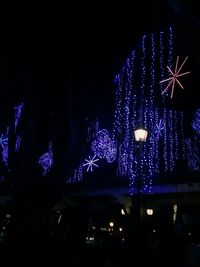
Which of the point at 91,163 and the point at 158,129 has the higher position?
the point at 158,129

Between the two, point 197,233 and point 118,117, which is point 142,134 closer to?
point 197,233

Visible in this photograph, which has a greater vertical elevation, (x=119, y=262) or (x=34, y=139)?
(x=34, y=139)

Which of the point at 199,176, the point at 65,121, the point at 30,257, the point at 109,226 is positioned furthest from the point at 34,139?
the point at 109,226

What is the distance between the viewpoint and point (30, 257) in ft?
29.6

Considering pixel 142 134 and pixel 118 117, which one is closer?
pixel 142 134

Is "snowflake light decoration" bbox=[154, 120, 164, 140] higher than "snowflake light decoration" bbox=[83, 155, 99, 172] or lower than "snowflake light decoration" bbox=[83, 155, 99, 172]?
higher

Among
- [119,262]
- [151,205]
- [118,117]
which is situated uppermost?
[118,117]

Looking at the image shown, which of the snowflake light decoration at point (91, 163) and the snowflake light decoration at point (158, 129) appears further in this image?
the snowflake light decoration at point (91, 163)

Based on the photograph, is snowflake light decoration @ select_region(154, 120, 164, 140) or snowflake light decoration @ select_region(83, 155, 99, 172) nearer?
snowflake light decoration @ select_region(154, 120, 164, 140)

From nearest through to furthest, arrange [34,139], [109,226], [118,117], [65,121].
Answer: [34,139], [65,121], [109,226], [118,117]

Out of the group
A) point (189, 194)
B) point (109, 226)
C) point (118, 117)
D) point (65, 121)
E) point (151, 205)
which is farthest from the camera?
point (118, 117)

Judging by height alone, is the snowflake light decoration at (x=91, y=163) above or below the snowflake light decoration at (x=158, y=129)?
below

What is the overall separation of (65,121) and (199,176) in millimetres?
8218

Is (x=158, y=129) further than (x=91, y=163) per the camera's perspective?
No
